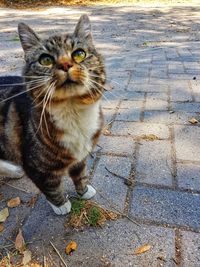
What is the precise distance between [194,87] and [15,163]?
7.57 ft

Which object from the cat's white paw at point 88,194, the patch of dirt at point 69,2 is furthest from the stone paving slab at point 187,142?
the patch of dirt at point 69,2

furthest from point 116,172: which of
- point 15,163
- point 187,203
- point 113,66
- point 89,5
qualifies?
point 89,5

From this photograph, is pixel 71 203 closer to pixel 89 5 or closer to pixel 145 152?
pixel 145 152

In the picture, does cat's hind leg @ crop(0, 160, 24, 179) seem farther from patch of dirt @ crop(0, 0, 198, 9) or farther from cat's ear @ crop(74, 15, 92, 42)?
patch of dirt @ crop(0, 0, 198, 9)

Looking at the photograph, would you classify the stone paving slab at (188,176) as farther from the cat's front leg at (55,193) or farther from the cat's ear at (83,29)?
the cat's ear at (83,29)

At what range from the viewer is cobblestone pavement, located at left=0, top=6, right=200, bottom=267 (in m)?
1.74

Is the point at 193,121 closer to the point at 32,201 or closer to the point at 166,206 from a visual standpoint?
the point at 166,206

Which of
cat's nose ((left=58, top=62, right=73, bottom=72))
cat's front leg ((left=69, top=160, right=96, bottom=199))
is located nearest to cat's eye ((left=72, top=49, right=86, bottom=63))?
cat's nose ((left=58, top=62, right=73, bottom=72))

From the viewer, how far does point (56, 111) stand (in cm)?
169

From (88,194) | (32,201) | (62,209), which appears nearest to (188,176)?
(88,194)

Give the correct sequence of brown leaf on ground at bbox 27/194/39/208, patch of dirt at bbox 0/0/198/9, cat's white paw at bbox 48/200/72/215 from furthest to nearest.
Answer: patch of dirt at bbox 0/0/198/9, brown leaf on ground at bbox 27/194/39/208, cat's white paw at bbox 48/200/72/215

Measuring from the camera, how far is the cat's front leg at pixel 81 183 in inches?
82.9

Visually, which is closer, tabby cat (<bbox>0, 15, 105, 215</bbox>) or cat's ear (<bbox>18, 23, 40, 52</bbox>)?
tabby cat (<bbox>0, 15, 105, 215</bbox>)

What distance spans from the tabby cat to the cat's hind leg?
24 centimetres
